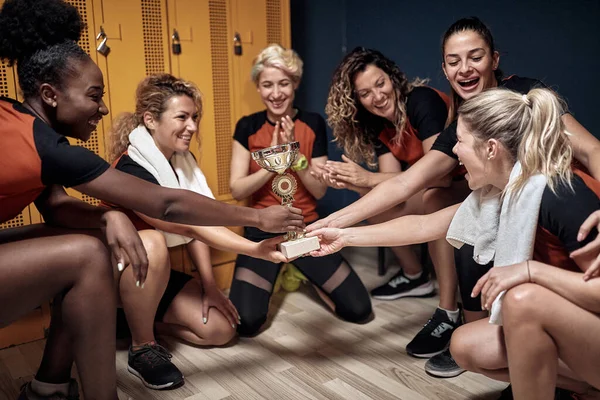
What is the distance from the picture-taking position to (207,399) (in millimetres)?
1914

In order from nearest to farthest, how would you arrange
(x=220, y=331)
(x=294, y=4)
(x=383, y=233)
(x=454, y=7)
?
(x=383, y=233) → (x=220, y=331) → (x=454, y=7) → (x=294, y=4)

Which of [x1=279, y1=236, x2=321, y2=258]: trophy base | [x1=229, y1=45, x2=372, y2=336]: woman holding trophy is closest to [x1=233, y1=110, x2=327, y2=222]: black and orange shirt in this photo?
[x1=229, y1=45, x2=372, y2=336]: woman holding trophy

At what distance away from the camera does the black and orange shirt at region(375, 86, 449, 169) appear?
2393 millimetres

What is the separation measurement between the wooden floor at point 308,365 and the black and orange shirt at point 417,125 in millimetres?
730

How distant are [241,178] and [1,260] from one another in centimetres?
140

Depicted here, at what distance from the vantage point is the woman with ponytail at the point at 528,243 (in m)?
1.36

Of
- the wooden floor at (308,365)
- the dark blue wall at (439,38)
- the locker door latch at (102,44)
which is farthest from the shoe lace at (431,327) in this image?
the locker door latch at (102,44)

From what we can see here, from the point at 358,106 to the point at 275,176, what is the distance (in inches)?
19.0

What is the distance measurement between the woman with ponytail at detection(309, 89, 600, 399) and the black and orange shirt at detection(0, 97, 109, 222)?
1.02 m

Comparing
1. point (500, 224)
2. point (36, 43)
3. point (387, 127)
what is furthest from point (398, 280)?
point (36, 43)

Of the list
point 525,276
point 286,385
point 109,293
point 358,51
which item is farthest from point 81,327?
point 358,51

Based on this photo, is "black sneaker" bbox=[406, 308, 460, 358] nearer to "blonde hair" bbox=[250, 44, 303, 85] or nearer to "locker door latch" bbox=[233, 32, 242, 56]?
"blonde hair" bbox=[250, 44, 303, 85]

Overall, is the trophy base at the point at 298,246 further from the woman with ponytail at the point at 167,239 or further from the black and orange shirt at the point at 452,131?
the black and orange shirt at the point at 452,131

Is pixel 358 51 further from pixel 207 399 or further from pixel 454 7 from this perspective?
pixel 207 399
